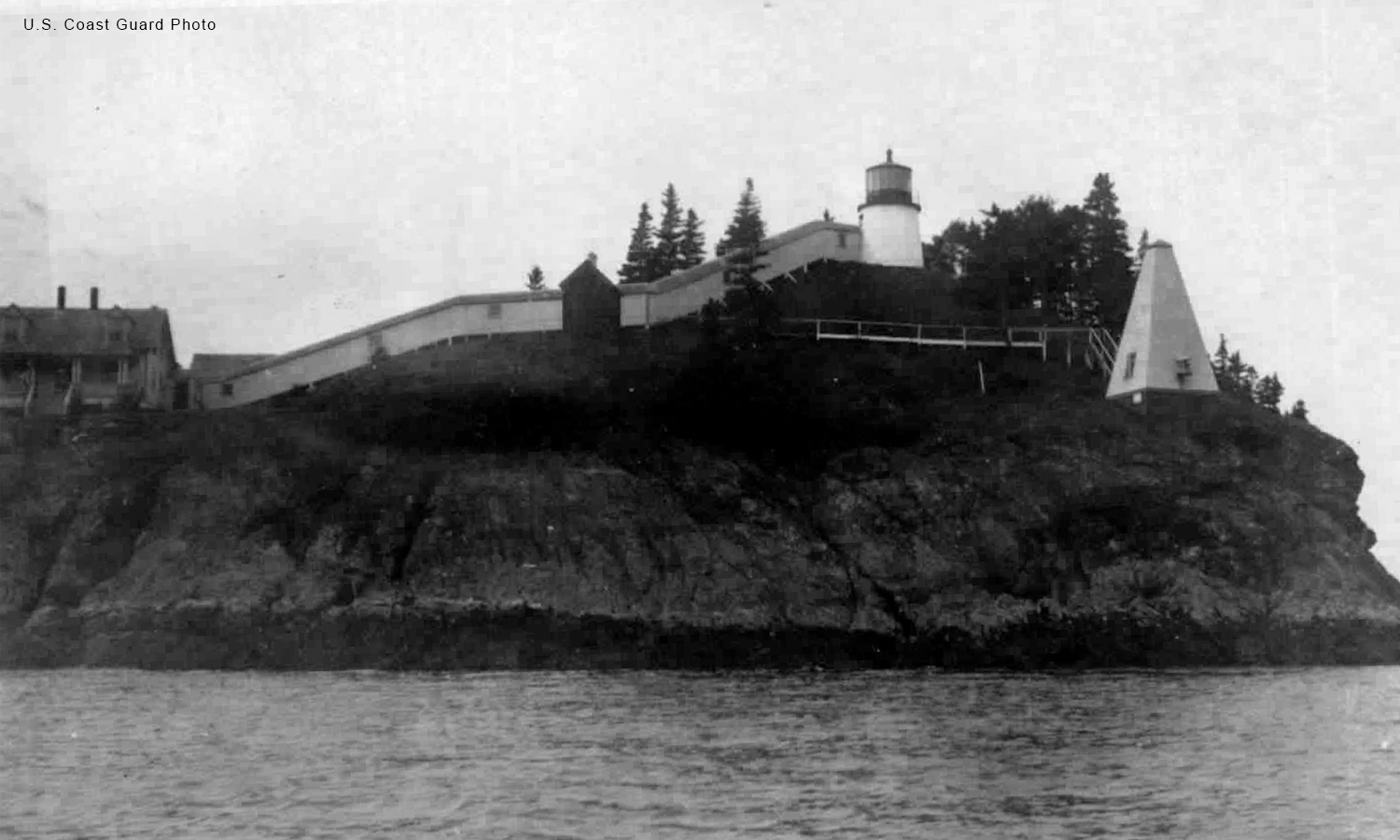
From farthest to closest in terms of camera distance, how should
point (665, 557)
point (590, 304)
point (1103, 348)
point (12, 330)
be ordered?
point (1103, 348) → point (590, 304) → point (12, 330) → point (665, 557)

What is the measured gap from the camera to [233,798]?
21.8 m

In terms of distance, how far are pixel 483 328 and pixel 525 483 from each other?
1215 centimetres

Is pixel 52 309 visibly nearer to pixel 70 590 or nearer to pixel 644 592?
pixel 70 590

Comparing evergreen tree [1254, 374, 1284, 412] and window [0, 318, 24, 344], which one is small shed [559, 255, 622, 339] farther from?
evergreen tree [1254, 374, 1284, 412]

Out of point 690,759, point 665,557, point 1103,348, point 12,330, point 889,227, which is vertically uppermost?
point 889,227

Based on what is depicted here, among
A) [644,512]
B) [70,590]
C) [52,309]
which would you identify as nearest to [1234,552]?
[644,512]

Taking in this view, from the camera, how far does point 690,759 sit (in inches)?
1001

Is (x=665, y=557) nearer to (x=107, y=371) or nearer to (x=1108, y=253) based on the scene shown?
(x=107, y=371)

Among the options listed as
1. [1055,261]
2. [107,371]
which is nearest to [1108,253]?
[1055,261]

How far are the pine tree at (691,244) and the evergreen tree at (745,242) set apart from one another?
1.03 metres

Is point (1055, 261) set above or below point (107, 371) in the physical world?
above

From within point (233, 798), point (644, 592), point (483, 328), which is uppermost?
point (483, 328)

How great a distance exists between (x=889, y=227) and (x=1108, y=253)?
32.0 feet

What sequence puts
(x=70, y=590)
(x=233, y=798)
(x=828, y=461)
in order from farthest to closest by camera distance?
(x=828, y=461) < (x=70, y=590) < (x=233, y=798)
